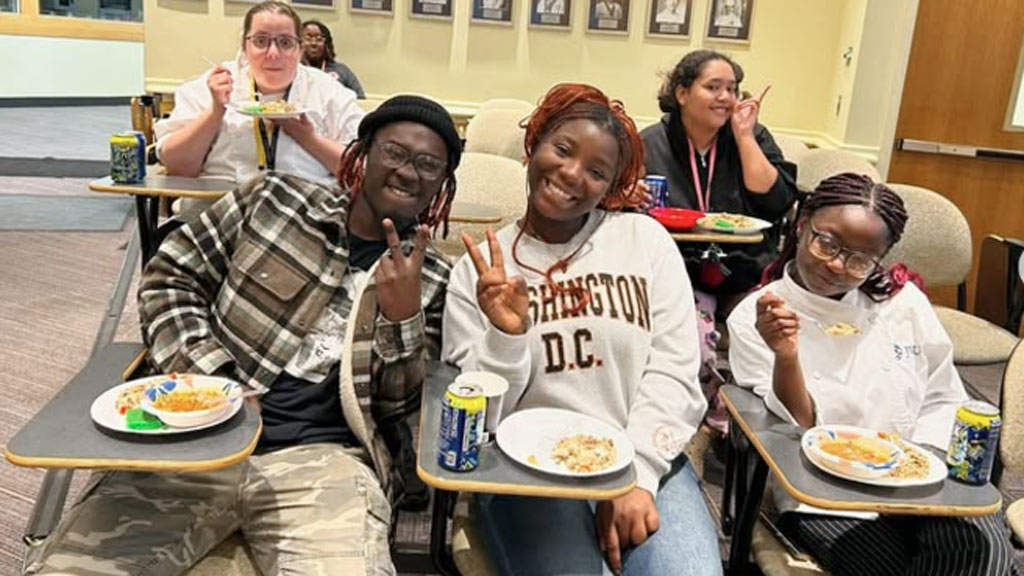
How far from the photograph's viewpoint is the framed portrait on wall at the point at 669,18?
5281 millimetres

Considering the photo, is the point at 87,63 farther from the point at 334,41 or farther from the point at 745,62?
the point at 745,62

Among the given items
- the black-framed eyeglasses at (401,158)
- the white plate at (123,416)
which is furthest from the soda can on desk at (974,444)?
the white plate at (123,416)

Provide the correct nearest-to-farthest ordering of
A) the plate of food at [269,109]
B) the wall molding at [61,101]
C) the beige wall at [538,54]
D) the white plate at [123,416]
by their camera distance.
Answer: the white plate at [123,416] < the plate of food at [269,109] < the beige wall at [538,54] < the wall molding at [61,101]

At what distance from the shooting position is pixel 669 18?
531cm

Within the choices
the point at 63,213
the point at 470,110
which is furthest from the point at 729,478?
the point at 63,213

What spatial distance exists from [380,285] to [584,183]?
1.45 ft

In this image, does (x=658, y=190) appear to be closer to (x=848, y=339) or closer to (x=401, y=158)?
(x=848, y=339)

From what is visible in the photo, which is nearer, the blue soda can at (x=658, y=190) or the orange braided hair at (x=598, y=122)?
the orange braided hair at (x=598, y=122)

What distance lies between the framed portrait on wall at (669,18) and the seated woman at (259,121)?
300 cm

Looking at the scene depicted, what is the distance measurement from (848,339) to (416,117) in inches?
39.7

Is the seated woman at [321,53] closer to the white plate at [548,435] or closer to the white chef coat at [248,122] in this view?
the white chef coat at [248,122]

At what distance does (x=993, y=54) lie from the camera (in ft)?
14.4

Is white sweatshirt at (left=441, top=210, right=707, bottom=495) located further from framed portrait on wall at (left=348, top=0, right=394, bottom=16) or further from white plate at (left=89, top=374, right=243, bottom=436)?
framed portrait on wall at (left=348, top=0, right=394, bottom=16)

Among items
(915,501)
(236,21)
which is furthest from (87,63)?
(915,501)
